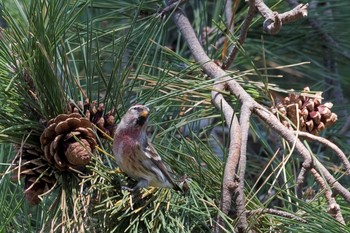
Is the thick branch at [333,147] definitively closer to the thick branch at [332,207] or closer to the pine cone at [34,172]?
the thick branch at [332,207]

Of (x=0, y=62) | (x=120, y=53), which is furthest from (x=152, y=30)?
(x=0, y=62)

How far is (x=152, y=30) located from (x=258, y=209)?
622mm

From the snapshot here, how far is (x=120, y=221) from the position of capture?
147 centimetres

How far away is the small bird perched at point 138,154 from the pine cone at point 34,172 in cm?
14

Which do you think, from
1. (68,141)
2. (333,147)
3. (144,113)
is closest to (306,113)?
(333,147)

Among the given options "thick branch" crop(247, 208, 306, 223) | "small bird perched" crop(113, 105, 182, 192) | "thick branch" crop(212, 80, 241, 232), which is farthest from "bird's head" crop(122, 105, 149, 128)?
"thick branch" crop(247, 208, 306, 223)

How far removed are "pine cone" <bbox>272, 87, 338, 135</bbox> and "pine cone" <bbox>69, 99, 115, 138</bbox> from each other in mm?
368

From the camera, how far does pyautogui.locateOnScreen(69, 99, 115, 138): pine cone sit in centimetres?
159

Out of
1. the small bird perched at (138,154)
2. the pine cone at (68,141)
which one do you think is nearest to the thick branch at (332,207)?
the small bird perched at (138,154)

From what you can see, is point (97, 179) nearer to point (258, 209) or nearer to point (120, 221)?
point (120, 221)

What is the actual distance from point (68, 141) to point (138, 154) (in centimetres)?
14

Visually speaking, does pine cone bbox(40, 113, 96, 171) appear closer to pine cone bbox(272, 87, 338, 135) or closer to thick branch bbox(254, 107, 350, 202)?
thick branch bbox(254, 107, 350, 202)

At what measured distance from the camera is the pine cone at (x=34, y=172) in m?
1.53

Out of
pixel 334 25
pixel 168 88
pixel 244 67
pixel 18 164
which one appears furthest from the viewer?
pixel 244 67
